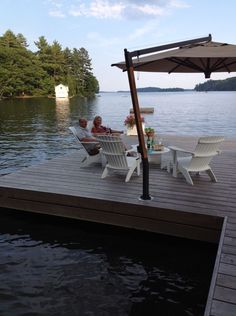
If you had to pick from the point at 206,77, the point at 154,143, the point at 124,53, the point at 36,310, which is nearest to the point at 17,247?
the point at 36,310

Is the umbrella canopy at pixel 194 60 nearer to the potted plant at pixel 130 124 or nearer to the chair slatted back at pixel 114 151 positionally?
the chair slatted back at pixel 114 151

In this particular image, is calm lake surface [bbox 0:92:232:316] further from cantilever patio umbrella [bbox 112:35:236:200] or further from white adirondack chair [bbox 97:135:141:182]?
white adirondack chair [bbox 97:135:141:182]

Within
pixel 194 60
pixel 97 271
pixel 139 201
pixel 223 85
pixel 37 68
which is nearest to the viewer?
pixel 97 271

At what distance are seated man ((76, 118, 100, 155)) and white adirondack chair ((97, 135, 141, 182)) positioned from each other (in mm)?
984

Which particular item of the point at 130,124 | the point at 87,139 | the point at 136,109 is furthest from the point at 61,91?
the point at 136,109

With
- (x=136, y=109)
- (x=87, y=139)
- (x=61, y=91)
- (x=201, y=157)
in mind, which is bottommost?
(x=201, y=157)

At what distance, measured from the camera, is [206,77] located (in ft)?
24.2

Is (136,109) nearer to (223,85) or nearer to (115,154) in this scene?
(115,154)

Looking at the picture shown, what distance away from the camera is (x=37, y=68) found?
79.5 m

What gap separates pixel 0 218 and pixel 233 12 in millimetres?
9705

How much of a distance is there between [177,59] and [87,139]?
2.67 meters

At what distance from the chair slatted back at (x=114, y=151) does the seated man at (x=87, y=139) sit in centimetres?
100

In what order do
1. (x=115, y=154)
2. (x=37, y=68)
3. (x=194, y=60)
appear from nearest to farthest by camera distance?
(x=115, y=154), (x=194, y=60), (x=37, y=68)

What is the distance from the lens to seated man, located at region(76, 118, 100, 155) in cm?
748
